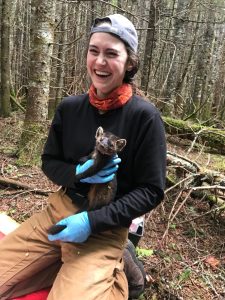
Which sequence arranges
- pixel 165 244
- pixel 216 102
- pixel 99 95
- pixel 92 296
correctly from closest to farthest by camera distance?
pixel 92 296
pixel 99 95
pixel 165 244
pixel 216 102

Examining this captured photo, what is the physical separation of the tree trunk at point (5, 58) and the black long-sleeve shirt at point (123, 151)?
8.42m

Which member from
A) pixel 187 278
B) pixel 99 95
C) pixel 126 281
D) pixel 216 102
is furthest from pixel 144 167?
pixel 216 102

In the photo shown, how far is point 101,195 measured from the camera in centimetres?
278

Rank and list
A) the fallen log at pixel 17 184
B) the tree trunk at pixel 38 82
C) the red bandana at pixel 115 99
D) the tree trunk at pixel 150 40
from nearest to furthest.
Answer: the red bandana at pixel 115 99
the fallen log at pixel 17 184
the tree trunk at pixel 38 82
the tree trunk at pixel 150 40

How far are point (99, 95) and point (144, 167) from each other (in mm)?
672

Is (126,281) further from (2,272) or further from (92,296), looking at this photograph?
(2,272)

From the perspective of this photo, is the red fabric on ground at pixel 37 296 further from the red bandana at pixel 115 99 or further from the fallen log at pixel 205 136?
the fallen log at pixel 205 136

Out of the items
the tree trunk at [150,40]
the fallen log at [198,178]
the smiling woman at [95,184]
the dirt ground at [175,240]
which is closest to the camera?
the smiling woman at [95,184]

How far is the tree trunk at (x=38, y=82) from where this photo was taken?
5832 mm

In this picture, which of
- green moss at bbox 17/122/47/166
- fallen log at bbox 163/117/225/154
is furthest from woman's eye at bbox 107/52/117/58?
fallen log at bbox 163/117/225/154

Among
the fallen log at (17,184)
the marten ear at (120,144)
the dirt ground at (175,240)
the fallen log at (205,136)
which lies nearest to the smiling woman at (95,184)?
the marten ear at (120,144)

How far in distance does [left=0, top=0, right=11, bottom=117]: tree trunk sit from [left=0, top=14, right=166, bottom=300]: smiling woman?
332 inches

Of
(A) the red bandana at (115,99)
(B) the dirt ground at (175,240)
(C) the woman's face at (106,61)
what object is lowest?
(B) the dirt ground at (175,240)

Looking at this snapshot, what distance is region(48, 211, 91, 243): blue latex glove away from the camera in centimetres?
262
